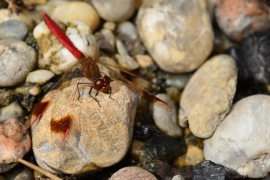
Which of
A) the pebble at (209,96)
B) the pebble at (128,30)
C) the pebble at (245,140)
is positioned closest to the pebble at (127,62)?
the pebble at (128,30)

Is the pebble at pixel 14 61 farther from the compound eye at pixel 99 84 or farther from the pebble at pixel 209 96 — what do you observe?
the pebble at pixel 209 96

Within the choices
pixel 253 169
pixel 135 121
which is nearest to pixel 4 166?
pixel 135 121

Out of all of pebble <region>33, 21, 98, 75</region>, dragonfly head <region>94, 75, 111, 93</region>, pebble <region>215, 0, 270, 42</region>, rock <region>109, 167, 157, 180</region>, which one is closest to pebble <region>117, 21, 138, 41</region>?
pebble <region>33, 21, 98, 75</region>

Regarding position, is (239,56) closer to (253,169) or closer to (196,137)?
(196,137)

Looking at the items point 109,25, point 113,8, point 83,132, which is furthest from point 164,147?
point 113,8

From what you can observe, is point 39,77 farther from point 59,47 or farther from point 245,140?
point 245,140
